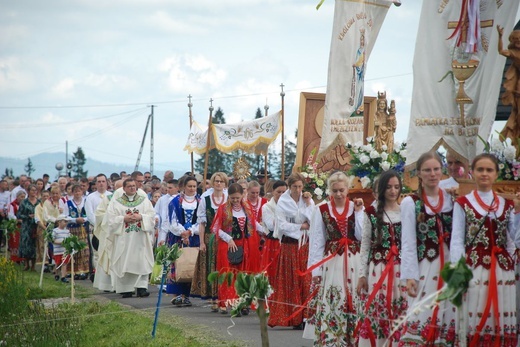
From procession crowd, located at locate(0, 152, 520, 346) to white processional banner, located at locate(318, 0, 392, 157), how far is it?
920 mm

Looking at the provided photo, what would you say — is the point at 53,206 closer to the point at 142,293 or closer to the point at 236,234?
the point at 142,293

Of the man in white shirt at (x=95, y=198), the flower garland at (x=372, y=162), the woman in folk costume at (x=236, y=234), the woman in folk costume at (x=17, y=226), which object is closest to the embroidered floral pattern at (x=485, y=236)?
the flower garland at (x=372, y=162)

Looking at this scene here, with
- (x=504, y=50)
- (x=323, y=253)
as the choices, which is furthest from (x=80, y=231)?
(x=504, y=50)

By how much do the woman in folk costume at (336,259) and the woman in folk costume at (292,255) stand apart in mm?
2378

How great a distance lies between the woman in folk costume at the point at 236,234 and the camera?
1407cm

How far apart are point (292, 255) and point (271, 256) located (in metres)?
0.62

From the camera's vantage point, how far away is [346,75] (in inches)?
512

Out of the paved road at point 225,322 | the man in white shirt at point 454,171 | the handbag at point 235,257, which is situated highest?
the man in white shirt at point 454,171

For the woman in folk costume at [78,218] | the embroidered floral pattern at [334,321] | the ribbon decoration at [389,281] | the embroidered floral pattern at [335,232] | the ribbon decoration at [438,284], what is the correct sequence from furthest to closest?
the woman in folk costume at [78,218]
the embroidered floral pattern at [335,232]
the embroidered floral pattern at [334,321]
the ribbon decoration at [389,281]
the ribbon decoration at [438,284]

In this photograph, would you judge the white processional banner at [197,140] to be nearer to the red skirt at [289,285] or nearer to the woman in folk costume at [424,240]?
the red skirt at [289,285]

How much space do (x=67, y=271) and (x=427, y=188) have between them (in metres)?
13.8

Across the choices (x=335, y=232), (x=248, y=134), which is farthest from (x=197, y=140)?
(x=335, y=232)

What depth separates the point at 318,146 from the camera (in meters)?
14.3

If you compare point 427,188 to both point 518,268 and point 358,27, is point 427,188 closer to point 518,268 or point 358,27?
point 518,268
